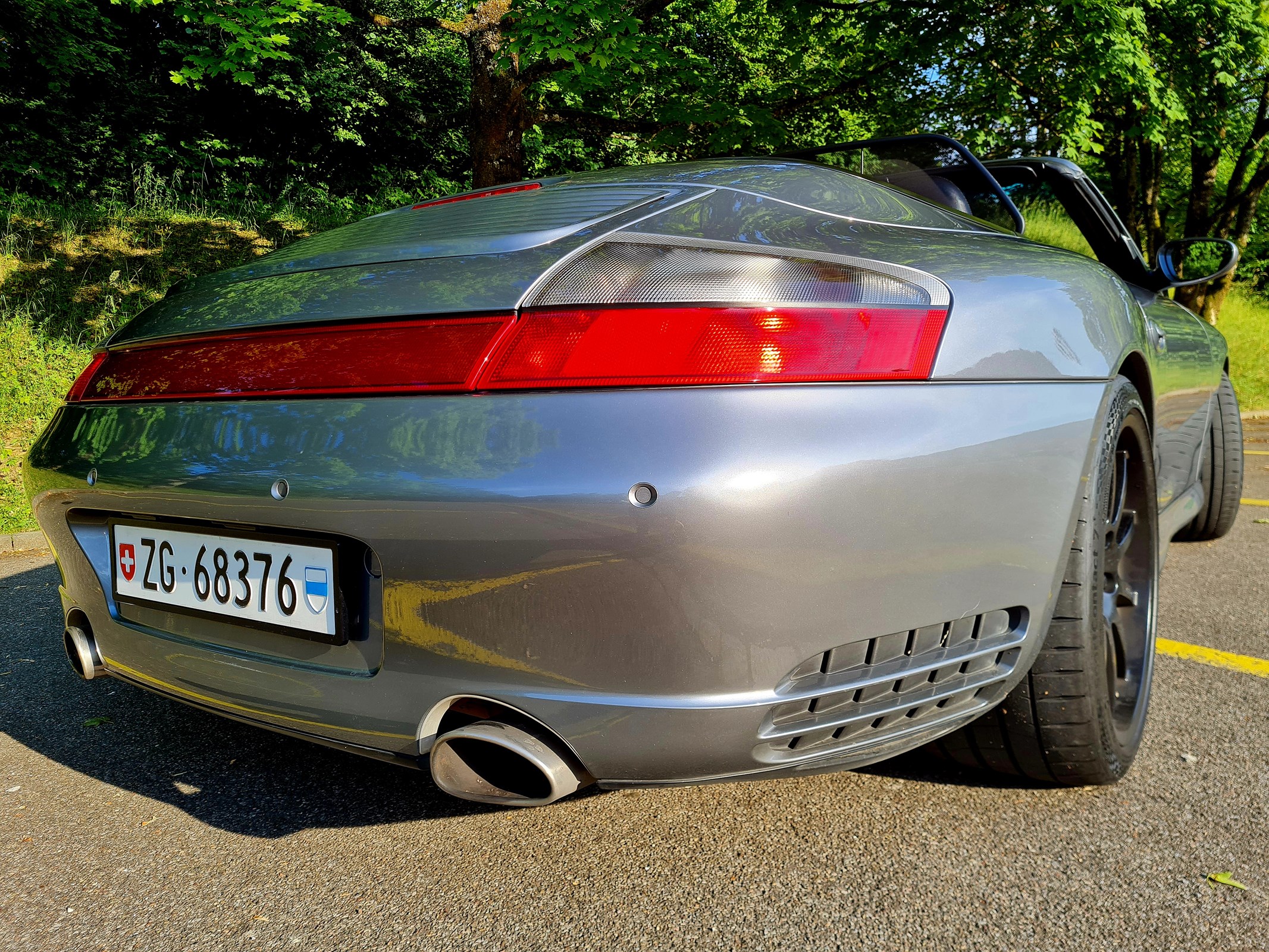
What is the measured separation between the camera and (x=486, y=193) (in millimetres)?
2139

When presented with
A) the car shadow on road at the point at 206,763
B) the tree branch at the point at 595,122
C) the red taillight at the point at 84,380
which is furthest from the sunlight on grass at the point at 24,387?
the tree branch at the point at 595,122

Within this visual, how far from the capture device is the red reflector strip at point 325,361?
4.55 ft

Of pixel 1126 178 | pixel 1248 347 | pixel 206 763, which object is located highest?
pixel 1126 178

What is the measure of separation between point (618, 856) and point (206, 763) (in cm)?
103

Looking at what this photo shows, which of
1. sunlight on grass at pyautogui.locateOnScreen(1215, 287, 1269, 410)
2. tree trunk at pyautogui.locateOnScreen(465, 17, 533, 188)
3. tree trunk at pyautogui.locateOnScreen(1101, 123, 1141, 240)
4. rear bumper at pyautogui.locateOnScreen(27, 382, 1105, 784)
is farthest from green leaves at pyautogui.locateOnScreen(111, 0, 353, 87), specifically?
tree trunk at pyautogui.locateOnScreen(1101, 123, 1141, 240)

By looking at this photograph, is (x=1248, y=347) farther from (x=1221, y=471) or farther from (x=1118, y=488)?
(x=1118, y=488)

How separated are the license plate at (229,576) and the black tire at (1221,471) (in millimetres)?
3735

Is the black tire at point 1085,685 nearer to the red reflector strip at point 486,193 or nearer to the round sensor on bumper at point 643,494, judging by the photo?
the round sensor on bumper at point 643,494

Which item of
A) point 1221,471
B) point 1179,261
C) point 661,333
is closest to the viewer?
point 661,333

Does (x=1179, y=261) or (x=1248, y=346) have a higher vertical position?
(x=1179, y=261)

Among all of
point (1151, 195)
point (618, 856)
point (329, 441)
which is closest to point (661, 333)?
point (329, 441)

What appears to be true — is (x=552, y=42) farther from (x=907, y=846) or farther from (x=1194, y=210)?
(x=1194, y=210)

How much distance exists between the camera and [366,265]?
1.64 meters

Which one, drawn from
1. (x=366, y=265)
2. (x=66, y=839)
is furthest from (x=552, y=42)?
(x=66, y=839)
